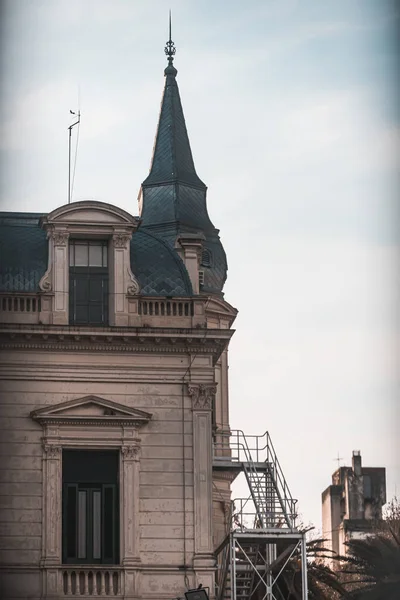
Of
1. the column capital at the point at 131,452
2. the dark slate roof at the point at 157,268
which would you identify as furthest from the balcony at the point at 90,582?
the dark slate roof at the point at 157,268

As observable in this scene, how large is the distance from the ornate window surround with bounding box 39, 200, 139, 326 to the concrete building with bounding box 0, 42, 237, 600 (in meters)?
0.03

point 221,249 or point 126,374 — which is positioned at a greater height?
point 221,249

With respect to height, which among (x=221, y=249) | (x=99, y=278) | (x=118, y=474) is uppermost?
(x=221, y=249)

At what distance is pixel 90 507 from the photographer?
96.4 feet

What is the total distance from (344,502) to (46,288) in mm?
45970

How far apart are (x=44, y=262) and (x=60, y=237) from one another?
715mm

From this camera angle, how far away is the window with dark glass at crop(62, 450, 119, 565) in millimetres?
29188

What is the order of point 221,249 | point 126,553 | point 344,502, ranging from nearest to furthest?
point 126,553 → point 221,249 → point 344,502

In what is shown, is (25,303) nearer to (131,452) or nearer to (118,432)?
(118,432)

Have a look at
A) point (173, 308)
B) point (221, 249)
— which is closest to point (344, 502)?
point (221, 249)

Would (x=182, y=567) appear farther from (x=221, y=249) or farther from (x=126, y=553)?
(x=221, y=249)

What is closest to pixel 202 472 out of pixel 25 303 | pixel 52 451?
pixel 52 451

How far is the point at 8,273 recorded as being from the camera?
30.5 metres

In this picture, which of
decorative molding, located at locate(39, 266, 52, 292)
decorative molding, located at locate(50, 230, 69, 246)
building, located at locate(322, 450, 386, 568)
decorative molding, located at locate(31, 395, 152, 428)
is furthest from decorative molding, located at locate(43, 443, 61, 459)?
building, located at locate(322, 450, 386, 568)
